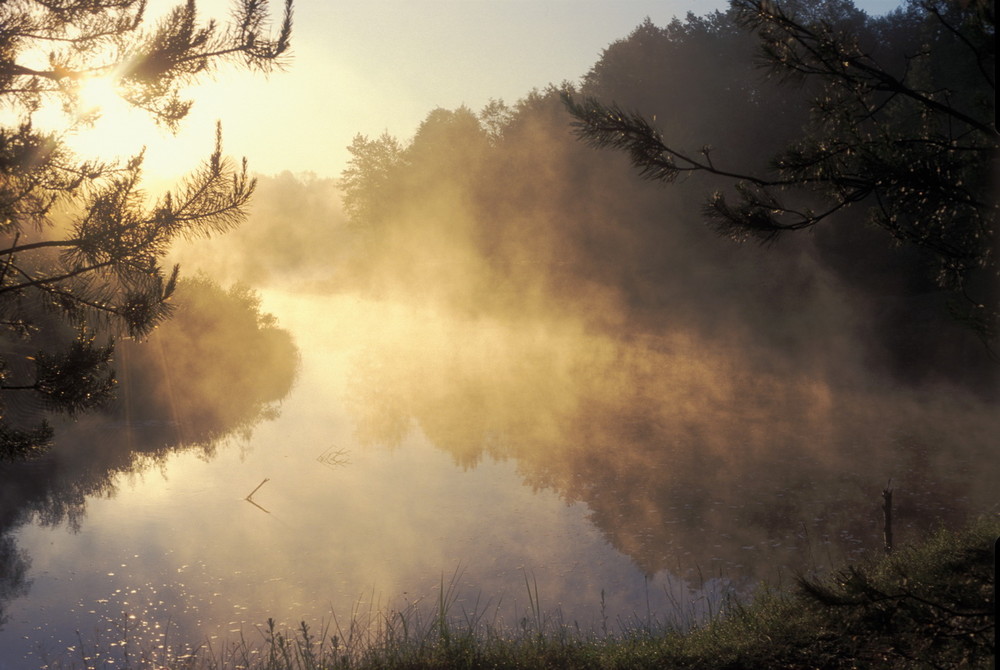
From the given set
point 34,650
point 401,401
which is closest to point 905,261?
point 401,401

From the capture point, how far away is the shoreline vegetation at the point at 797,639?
399 centimetres

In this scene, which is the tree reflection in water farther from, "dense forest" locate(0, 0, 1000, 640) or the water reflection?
the water reflection

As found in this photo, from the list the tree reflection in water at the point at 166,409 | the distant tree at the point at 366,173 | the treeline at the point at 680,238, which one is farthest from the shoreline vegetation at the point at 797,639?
the distant tree at the point at 366,173

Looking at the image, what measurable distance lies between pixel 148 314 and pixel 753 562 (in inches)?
333

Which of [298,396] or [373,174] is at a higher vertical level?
[373,174]

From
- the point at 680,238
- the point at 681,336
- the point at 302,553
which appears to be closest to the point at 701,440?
the point at 302,553

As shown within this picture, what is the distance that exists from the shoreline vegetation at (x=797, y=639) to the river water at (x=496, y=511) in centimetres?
66

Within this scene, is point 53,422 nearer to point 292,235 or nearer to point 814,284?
point 814,284

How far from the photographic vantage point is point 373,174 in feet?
218

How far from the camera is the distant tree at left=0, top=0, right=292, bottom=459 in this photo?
654 centimetres

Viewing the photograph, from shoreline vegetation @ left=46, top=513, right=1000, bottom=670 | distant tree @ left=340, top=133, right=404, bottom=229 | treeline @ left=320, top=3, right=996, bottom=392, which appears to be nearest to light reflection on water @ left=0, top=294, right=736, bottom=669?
shoreline vegetation @ left=46, top=513, right=1000, bottom=670

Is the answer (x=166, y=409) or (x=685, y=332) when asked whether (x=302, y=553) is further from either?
(x=685, y=332)

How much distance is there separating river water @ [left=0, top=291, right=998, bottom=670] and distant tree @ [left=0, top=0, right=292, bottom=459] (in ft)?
12.9

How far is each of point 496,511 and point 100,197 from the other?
8.92 metres
